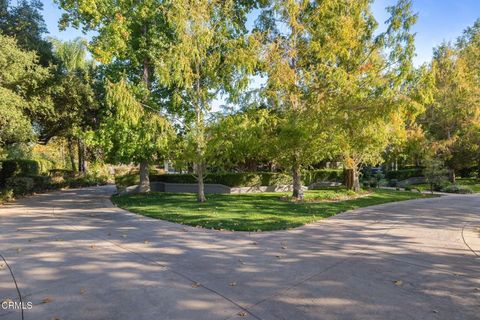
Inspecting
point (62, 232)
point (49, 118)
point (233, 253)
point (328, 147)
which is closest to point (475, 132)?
point (328, 147)

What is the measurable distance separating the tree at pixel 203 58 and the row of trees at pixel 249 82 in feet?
0.14

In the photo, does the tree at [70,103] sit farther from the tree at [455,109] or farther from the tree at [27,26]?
the tree at [455,109]

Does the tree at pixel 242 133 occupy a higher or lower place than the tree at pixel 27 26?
lower

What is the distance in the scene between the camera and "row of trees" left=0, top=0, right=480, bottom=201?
38.7 feet

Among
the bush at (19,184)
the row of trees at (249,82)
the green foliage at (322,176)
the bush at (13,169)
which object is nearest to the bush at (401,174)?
the green foliage at (322,176)

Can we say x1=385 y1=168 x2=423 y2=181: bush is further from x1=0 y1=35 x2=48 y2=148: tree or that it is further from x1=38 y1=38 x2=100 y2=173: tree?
x1=0 y1=35 x2=48 y2=148: tree

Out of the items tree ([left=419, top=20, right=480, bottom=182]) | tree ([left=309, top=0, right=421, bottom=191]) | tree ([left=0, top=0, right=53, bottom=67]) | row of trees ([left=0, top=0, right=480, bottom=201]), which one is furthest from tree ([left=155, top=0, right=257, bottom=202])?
tree ([left=419, top=20, right=480, bottom=182])

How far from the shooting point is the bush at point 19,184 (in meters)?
16.3

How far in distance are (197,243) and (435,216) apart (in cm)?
751

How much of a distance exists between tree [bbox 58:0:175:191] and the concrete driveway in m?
9.88

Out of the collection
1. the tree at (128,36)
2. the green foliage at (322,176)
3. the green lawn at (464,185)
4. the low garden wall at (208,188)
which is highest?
the tree at (128,36)

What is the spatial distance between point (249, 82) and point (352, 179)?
9.84m

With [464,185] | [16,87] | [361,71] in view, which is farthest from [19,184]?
[464,185]

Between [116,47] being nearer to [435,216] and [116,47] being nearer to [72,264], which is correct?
[72,264]
